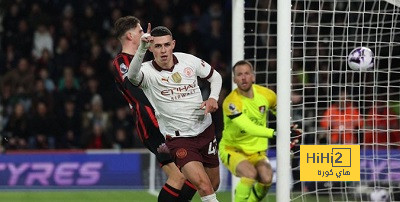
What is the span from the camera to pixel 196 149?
8320 mm

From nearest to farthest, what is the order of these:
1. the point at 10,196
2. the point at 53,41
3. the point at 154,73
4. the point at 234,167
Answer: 1. the point at 154,73
2. the point at 234,167
3. the point at 10,196
4. the point at 53,41

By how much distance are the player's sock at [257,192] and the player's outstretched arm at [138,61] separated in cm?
235

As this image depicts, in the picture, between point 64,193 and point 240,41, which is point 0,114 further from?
point 240,41

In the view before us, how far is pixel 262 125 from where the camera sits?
32.9 ft

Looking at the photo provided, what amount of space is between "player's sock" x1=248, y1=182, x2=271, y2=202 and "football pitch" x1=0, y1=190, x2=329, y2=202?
1.96 m

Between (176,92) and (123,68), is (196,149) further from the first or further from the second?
(123,68)

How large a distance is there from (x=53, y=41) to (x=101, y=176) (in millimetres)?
3171

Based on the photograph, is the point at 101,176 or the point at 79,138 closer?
the point at 101,176

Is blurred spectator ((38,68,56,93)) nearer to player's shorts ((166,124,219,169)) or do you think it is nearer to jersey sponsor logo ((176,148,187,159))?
player's shorts ((166,124,219,169))

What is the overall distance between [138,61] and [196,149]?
929 millimetres

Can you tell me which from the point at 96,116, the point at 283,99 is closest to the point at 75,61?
the point at 96,116

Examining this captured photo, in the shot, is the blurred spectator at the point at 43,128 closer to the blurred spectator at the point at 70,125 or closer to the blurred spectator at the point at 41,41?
the blurred spectator at the point at 70,125

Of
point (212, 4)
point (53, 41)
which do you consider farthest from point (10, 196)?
point (212, 4)

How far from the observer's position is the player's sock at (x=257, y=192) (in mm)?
10055
